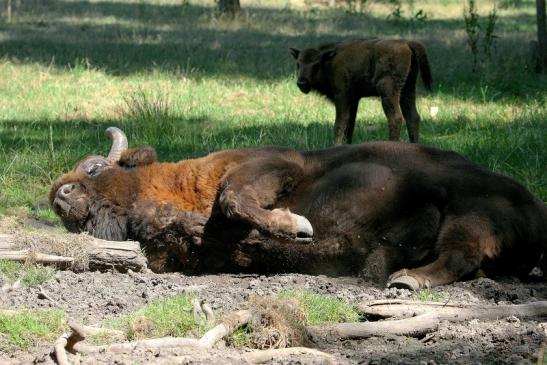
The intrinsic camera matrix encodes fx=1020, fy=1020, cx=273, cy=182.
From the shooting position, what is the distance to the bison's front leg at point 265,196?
670 centimetres

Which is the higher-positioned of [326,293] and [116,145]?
[116,145]

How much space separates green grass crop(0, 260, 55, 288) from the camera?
6.83 metres

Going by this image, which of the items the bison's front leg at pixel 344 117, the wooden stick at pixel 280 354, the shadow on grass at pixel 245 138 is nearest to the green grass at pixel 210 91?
the shadow on grass at pixel 245 138

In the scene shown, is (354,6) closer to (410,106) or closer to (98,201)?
(410,106)

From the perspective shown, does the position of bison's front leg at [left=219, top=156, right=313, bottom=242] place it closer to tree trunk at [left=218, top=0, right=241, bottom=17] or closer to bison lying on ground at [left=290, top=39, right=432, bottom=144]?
bison lying on ground at [left=290, top=39, right=432, bottom=144]

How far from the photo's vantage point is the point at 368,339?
5570mm

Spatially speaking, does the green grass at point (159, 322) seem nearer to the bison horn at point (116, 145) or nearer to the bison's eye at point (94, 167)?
the bison's eye at point (94, 167)

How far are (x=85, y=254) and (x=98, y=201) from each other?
414 millimetres

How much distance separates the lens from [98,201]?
732 cm

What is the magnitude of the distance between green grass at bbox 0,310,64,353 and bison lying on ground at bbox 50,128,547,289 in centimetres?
151

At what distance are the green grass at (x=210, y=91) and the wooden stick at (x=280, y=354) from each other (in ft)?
15.2

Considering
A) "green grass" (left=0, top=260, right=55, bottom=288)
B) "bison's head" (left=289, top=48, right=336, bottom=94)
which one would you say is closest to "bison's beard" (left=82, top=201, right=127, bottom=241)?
"green grass" (left=0, top=260, right=55, bottom=288)

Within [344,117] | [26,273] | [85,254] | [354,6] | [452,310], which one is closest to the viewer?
[452,310]

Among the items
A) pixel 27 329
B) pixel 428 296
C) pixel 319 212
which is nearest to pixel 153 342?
pixel 27 329
